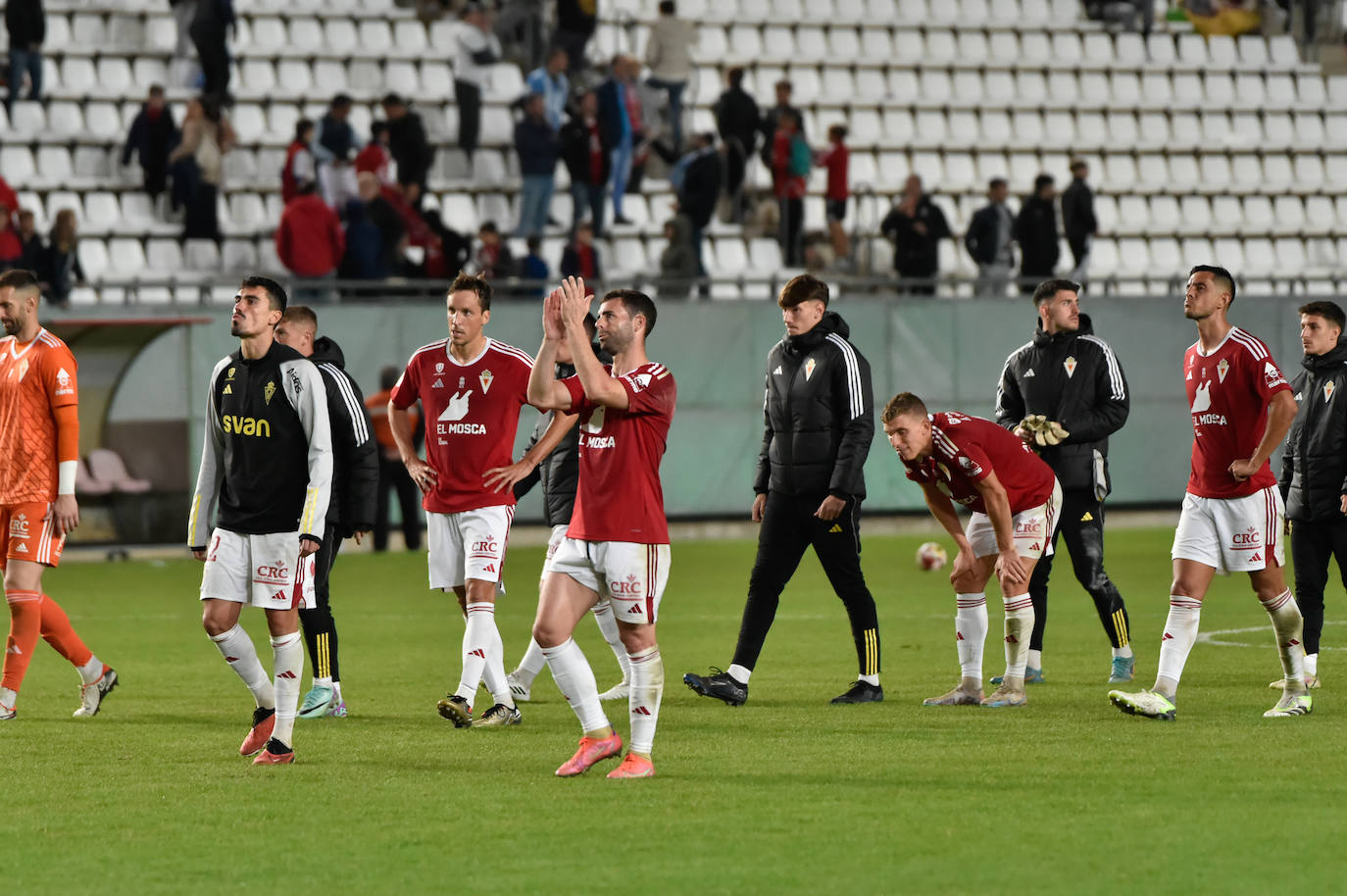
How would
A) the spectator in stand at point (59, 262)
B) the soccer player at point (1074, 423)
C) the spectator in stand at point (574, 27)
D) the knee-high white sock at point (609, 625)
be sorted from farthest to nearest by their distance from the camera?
1. the spectator in stand at point (574, 27)
2. the spectator in stand at point (59, 262)
3. the soccer player at point (1074, 423)
4. the knee-high white sock at point (609, 625)

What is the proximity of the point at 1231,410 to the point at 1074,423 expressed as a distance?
6.69 feet

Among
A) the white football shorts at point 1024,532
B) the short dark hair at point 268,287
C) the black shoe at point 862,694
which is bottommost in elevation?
the black shoe at point 862,694

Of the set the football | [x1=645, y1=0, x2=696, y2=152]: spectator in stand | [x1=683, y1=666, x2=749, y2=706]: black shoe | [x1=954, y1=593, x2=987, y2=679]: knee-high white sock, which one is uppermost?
[x1=645, y1=0, x2=696, y2=152]: spectator in stand

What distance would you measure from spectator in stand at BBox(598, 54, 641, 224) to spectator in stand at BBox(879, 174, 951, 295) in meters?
3.75

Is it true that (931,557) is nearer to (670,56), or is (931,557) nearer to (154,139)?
(670,56)

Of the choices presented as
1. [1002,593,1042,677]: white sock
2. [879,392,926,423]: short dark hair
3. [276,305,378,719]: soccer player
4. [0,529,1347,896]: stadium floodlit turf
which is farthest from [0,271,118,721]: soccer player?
[1002,593,1042,677]: white sock

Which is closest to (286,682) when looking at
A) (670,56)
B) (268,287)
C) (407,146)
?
(268,287)

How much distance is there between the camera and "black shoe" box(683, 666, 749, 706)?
33.4ft

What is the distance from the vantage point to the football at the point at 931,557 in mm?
19500

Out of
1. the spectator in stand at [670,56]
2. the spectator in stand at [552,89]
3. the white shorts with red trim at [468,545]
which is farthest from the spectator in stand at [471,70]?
the white shorts with red trim at [468,545]

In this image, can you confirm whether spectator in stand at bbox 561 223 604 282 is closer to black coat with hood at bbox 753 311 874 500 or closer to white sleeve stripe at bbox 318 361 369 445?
black coat with hood at bbox 753 311 874 500

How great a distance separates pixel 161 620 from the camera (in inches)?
607

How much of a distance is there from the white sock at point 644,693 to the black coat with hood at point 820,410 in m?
2.71

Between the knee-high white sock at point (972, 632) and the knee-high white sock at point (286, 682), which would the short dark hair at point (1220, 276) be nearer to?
the knee-high white sock at point (972, 632)
